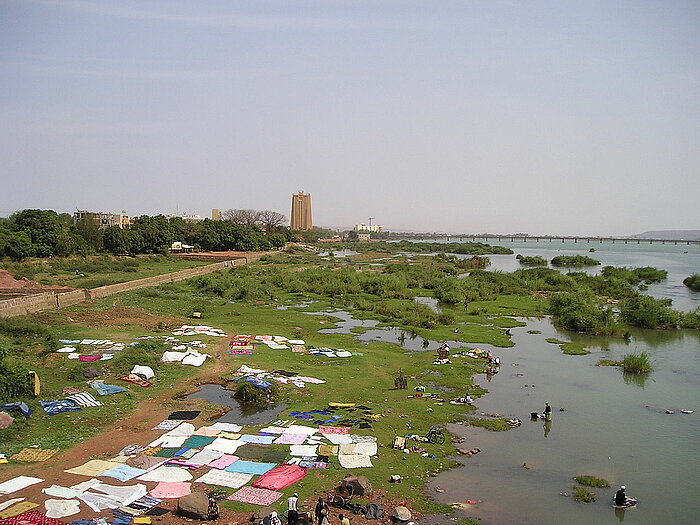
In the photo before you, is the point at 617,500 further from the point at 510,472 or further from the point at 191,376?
the point at 191,376

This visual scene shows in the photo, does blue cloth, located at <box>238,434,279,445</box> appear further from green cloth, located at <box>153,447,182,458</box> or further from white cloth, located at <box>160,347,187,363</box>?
white cloth, located at <box>160,347,187,363</box>

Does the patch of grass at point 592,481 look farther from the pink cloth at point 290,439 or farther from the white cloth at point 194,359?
the white cloth at point 194,359

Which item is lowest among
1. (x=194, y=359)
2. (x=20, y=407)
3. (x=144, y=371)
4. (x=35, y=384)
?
(x=194, y=359)

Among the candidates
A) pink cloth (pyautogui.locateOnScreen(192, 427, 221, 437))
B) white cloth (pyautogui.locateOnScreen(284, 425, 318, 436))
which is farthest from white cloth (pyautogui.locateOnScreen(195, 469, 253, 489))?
white cloth (pyautogui.locateOnScreen(284, 425, 318, 436))

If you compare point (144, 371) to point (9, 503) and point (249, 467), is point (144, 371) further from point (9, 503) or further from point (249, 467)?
point (9, 503)

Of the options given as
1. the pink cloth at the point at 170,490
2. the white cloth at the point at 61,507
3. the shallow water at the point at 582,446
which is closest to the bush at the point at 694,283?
the shallow water at the point at 582,446

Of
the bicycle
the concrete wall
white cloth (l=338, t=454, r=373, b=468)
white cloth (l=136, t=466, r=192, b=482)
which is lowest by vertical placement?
the bicycle

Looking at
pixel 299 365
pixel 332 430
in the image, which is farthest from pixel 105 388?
pixel 332 430
